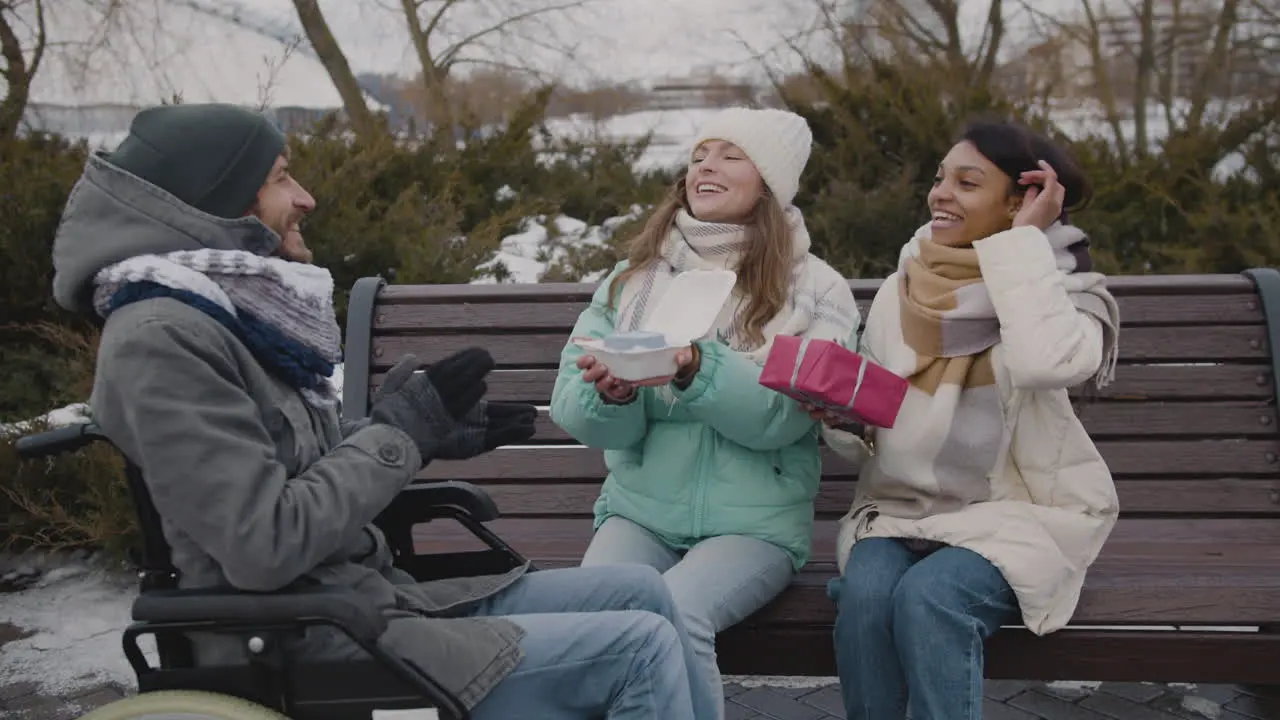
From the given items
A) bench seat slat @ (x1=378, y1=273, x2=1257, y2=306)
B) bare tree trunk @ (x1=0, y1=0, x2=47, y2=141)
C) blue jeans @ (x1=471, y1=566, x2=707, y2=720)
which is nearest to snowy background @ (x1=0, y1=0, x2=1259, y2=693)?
bare tree trunk @ (x1=0, y1=0, x2=47, y2=141)

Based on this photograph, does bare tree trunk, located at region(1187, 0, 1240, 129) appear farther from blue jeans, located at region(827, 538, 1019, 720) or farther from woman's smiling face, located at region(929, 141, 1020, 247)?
blue jeans, located at region(827, 538, 1019, 720)

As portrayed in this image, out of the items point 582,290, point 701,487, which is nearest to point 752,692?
point 701,487

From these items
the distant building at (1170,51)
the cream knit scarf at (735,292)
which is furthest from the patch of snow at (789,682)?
the distant building at (1170,51)

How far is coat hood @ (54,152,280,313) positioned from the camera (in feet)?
6.45

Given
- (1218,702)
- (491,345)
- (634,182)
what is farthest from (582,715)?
(634,182)

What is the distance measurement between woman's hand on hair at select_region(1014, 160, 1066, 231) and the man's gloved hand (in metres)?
1.27

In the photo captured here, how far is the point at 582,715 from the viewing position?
2191 mm

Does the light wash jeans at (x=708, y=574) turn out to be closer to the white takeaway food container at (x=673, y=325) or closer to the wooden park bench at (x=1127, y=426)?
the wooden park bench at (x=1127, y=426)

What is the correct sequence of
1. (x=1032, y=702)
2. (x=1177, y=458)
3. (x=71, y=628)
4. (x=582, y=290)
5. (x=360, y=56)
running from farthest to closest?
(x=360, y=56) → (x=71, y=628) → (x=1032, y=702) → (x=582, y=290) → (x=1177, y=458)

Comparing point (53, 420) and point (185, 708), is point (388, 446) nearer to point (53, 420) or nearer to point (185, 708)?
point (185, 708)

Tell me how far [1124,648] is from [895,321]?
2.84 feet

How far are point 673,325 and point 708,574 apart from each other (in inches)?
20.8

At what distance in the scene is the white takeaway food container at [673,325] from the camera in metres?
2.50

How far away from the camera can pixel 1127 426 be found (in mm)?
3406
